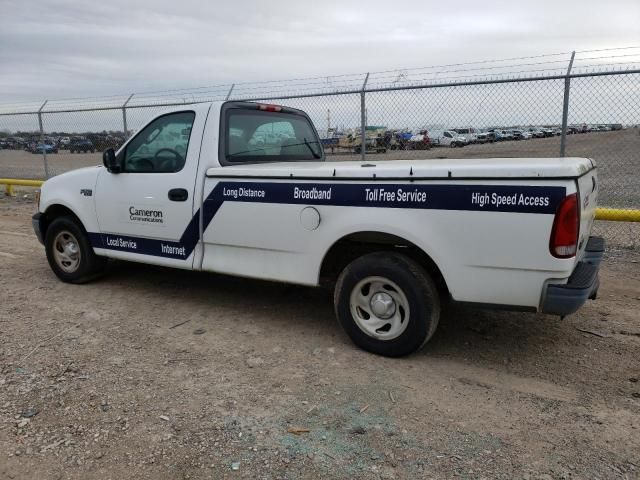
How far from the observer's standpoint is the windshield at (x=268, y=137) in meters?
4.91

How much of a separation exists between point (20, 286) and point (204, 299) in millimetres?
2147

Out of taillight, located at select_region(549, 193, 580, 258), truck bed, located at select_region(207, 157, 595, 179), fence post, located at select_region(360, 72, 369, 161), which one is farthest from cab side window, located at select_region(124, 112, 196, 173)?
fence post, located at select_region(360, 72, 369, 161)

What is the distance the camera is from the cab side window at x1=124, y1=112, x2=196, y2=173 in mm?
4906

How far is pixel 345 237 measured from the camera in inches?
156

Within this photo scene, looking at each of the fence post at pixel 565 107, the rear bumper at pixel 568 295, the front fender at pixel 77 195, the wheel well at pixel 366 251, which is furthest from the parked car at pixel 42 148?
the rear bumper at pixel 568 295

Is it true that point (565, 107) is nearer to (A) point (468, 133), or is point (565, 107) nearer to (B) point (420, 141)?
(A) point (468, 133)

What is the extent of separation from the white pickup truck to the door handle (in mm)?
13

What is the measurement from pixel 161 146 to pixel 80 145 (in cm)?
1119

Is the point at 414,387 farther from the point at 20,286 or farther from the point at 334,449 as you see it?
the point at 20,286

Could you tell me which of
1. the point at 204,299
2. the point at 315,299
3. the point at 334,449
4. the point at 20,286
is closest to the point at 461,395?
the point at 334,449

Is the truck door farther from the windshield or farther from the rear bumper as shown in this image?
the rear bumper

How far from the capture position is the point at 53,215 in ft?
19.8

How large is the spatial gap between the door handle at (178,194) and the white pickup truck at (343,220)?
0.04ft

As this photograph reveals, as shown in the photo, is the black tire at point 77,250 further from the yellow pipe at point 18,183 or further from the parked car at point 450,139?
the yellow pipe at point 18,183
